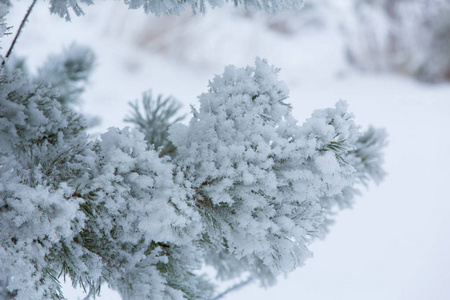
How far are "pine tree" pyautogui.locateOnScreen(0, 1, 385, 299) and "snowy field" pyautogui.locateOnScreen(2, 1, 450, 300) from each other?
3.60 ft

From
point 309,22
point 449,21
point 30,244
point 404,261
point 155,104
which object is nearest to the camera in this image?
point 30,244

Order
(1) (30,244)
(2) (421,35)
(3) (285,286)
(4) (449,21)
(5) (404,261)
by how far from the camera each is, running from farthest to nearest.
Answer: (2) (421,35) < (4) (449,21) < (5) (404,261) < (3) (285,286) < (1) (30,244)

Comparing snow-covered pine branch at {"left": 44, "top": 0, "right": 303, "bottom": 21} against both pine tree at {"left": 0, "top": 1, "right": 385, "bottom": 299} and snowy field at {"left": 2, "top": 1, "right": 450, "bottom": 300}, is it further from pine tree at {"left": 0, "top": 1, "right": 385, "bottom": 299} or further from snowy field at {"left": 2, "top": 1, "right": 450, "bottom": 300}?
snowy field at {"left": 2, "top": 1, "right": 450, "bottom": 300}

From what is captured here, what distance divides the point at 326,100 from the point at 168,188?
2953mm

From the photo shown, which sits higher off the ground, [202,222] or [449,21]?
[449,21]

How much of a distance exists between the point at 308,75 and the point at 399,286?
2100 mm

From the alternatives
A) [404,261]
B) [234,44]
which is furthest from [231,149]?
[234,44]

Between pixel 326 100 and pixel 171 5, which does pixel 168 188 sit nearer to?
pixel 171 5

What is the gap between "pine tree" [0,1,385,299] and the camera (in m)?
0.25

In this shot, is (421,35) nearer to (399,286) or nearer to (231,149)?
(399,286)

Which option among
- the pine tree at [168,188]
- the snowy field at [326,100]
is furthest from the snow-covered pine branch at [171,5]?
the snowy field at [326,100]

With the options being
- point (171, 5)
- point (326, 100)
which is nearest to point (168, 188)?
point (171, 5)

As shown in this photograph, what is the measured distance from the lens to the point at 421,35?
341cm

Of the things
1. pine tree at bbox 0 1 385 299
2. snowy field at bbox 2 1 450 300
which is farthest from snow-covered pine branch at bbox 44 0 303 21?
snowy field at bbox 2 1 450 300
